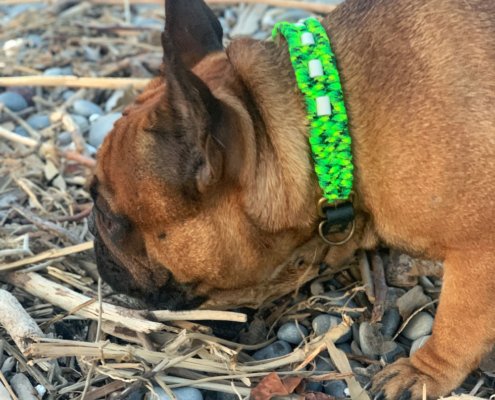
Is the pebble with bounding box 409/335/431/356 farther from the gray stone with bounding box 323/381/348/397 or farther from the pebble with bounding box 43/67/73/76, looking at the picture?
the pebble with bounding box 43/67/73/76

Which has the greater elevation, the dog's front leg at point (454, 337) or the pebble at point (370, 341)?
the dog's front leg at point (454, 337)

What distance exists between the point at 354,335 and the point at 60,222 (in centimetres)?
156

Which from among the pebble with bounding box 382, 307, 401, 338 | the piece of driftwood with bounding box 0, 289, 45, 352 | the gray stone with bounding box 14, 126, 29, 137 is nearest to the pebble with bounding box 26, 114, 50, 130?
Answer: the gray stone with bounding box 14, 126, 29, 137

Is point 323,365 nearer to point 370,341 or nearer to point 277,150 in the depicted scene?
point 370,341

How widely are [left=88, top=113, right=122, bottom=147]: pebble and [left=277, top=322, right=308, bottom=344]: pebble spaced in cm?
168

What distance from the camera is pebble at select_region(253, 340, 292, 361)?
109 inches

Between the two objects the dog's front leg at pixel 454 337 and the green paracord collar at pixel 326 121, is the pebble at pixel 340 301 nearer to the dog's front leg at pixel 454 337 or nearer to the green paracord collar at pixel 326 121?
the dog's front leg at pixel 454 337

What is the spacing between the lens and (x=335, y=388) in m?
2.60

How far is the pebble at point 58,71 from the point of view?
4629 millimetres

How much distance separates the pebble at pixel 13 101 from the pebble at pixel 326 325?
2.54m

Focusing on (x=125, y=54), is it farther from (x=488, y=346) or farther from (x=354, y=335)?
(x=488, y=346)

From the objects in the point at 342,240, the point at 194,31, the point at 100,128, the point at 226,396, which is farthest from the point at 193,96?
the point at 100,128

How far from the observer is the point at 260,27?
5090 millimetres

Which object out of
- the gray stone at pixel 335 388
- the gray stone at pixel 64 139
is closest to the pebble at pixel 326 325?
the gray stone at pixel 335 388
